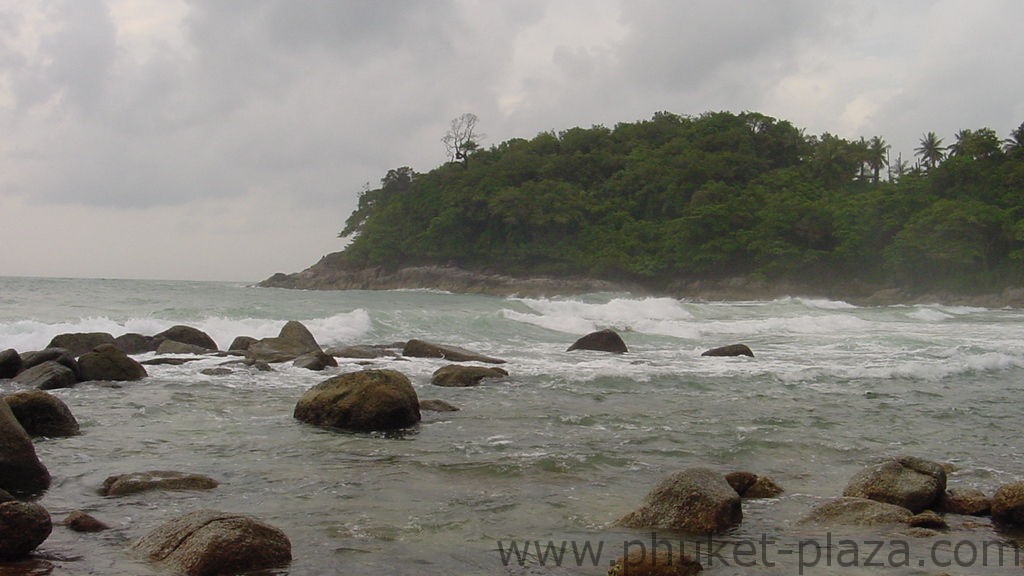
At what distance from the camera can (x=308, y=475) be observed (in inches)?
252

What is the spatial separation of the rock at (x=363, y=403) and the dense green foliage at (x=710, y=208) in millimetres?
49219

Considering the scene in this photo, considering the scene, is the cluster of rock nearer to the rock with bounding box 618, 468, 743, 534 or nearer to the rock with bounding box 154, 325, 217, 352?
the rock with bounding box 618, 468, 743, 534

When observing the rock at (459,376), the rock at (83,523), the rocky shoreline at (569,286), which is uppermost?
the rocky shoreline at (569,286)

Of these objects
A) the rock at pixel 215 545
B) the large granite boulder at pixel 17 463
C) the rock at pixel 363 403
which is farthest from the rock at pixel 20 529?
the rock at pixel 363 403

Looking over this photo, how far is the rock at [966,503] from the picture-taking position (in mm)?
5656

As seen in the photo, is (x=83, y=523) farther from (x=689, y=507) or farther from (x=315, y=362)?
(x=315, y=362)

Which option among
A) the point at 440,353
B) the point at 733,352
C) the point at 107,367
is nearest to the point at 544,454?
the point at 107,367

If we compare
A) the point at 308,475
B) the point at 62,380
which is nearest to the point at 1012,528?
the point at 308,475

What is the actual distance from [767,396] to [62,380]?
10.3m

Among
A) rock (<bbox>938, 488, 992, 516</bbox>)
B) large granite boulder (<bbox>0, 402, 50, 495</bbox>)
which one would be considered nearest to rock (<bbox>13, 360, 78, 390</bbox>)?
large granite boulder (<bbox>0, 402, 50, 495</bbox>)

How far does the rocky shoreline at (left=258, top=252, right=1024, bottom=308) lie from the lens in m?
49.1

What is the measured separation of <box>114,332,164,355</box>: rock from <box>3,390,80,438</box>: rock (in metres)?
8.21

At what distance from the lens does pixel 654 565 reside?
162 inches

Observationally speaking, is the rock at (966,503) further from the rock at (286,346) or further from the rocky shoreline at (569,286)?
the rocky shoreline at (569,286)
